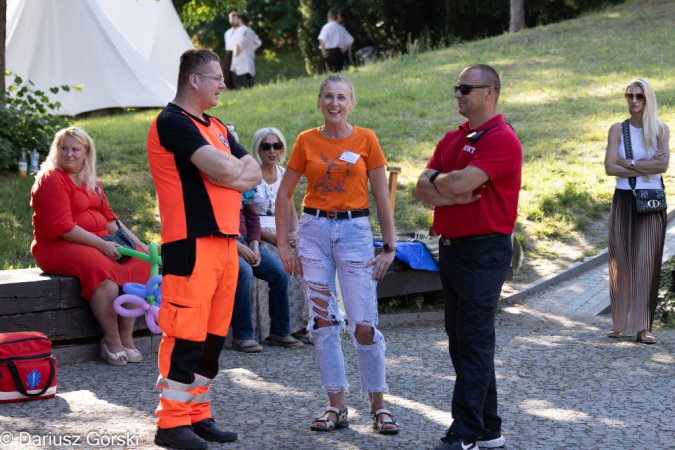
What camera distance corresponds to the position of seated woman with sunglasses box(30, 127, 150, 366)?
6.26 m

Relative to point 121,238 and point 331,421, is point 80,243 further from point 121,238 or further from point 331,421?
point 331,421

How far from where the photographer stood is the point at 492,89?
4.45 m

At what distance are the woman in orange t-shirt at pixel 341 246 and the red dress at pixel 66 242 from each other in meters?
1.93

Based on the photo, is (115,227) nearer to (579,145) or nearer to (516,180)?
(516,180)

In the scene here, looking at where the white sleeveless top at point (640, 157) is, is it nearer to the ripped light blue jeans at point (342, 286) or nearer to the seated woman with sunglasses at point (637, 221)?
the seated woman with sunglasses at point (637, 221)

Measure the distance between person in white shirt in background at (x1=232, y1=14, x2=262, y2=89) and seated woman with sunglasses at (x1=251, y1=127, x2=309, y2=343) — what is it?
50.5ft

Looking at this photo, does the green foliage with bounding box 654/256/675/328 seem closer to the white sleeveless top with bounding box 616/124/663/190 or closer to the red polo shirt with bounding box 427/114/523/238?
the white sleeveless top with bounding box 616/124/663/190

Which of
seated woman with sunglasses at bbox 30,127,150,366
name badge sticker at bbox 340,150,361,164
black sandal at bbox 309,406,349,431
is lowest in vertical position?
black sandal at bbox 309,406,349,431

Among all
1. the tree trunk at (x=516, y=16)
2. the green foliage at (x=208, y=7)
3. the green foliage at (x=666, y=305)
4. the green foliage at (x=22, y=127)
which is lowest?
the green foliage at (x=666, y=305)

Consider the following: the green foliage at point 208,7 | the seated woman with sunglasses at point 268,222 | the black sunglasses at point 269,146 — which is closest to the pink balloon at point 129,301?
the seated woman with sunglasses at point 268,222

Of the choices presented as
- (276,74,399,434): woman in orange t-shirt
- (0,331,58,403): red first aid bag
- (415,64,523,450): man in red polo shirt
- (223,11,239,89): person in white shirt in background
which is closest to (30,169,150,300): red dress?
(0,331,58,403): red first aid bag

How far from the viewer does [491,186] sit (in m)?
4.42

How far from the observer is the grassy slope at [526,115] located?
10594 millimetres

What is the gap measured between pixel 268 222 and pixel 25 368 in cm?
267
